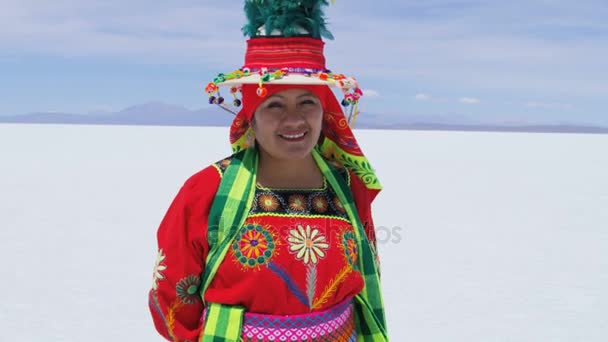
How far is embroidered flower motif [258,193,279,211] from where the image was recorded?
2.13 m

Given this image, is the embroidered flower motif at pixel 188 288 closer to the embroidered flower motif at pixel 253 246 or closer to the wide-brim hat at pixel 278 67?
the embroidered flower motif at pixel 253 246

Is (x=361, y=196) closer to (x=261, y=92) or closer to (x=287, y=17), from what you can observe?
(x=261, y=92)

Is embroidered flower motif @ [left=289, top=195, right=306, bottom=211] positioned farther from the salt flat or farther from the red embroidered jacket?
the salt flat

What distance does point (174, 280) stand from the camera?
6.87ft

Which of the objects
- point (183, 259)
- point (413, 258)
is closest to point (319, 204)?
point (183, 259)

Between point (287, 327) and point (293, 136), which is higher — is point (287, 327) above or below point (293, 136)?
below

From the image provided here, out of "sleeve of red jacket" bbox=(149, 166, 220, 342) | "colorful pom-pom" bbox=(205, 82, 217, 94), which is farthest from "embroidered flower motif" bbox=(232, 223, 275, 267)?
"colorful pom-pom" bbox=(205, 82, 217, 94)

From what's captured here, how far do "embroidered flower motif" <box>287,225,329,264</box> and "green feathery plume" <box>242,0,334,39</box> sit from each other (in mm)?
714

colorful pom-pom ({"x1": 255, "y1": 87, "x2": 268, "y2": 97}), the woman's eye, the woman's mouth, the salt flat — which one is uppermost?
colorful pom-pom ({"x1": 255, "y1": 87, "x2": 268, "y2": 97})

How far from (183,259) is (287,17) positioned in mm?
949

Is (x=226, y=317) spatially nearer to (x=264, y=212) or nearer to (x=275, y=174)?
(x=264, y=212)

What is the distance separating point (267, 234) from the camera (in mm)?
2078

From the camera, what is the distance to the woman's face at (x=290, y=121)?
82.0 inches

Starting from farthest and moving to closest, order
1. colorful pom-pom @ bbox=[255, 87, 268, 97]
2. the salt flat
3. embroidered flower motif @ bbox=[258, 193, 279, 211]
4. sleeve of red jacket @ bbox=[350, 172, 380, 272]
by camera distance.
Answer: the salt flat
sleeve of red jacket @ bbox=[350, 172, 380, 272]
embroidered flower motif @ bbox=[258, 193, 279, 211]
colorful pom-pom @ bbox=[255, 87, 268, 97]
